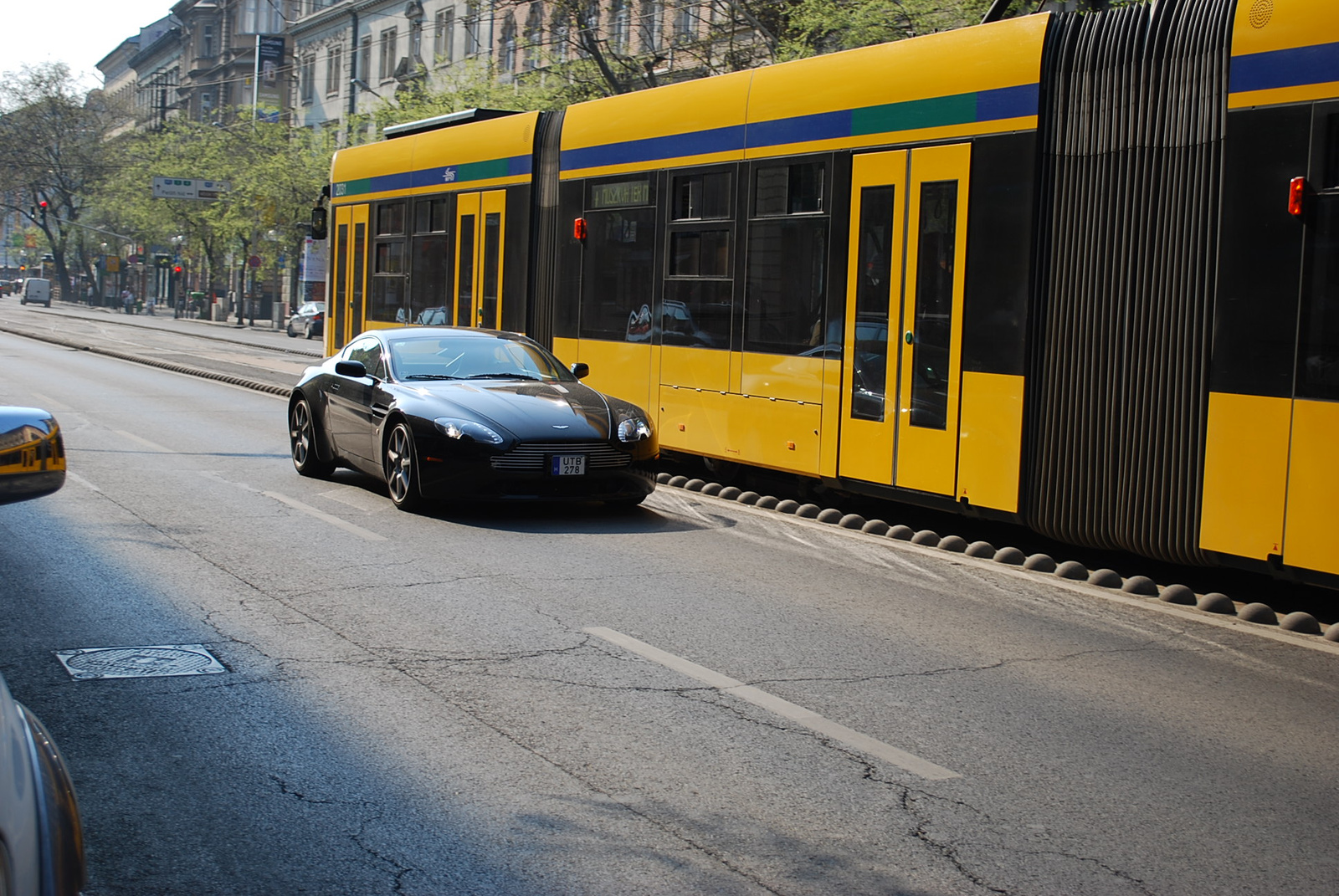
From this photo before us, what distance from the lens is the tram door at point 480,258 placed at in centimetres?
1578

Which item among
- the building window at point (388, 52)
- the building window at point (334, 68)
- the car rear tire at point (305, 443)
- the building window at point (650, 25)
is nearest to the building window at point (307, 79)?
the building window at point (334, 68)

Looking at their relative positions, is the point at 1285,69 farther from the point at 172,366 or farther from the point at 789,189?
the point at 172,366

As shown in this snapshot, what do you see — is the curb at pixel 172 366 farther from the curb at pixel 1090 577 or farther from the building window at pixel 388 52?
the building window at pixel 388 52

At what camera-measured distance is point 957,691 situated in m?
6.14

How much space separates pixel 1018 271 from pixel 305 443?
6.60 meters

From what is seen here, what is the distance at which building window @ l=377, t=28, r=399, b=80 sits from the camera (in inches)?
2527

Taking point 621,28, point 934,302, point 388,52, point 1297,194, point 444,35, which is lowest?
point 934,302

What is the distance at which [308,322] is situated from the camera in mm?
60125

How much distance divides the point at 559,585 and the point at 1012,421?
10.6 ft

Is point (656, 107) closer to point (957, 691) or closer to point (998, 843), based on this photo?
point (957, 691)

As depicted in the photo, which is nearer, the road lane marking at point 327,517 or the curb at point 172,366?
the road lane marking at point 327,517

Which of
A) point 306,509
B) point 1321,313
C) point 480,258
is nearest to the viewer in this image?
point 1321,313

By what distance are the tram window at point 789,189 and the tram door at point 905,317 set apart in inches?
19.1

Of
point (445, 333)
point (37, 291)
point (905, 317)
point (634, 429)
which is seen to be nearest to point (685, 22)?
point (445, 333)
